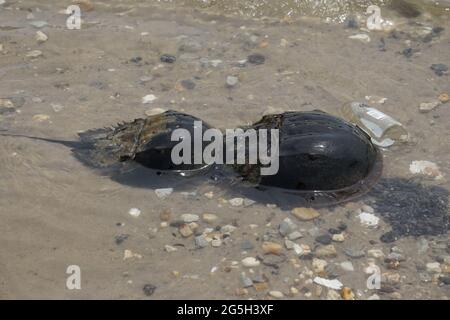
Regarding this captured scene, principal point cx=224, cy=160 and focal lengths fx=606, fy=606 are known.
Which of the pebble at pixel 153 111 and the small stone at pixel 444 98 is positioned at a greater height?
the small stone at pixel 444 98

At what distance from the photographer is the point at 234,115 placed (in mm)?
4727

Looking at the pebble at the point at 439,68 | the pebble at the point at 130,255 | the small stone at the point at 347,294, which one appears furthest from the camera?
the pebble at the point at 439,68

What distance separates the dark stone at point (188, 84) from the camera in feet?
16.8

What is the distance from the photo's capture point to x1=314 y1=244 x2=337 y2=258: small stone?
3.48m

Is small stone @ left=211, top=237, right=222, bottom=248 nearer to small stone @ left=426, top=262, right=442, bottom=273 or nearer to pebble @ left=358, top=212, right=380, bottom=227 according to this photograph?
pebble @ left=358, top=212, right=380, bottom=227

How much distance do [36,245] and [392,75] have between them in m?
3.34

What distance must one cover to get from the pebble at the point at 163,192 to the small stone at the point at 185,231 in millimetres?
309

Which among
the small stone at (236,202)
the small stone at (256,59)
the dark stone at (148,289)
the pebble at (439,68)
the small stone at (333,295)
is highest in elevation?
the pebble at (439,68)

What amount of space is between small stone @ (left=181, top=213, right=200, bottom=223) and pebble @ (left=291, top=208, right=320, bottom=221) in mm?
600

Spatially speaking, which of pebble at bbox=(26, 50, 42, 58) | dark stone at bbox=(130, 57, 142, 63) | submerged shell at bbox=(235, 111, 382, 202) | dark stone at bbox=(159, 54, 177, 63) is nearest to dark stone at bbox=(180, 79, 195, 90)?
dark stone at bbox=(159, 54, 177, 63)

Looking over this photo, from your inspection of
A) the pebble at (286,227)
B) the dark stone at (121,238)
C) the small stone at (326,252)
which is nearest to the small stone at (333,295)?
the small stone at (326,252)

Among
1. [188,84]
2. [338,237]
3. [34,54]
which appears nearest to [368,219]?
[338,237]

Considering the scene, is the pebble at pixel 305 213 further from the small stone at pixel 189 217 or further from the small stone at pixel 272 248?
the small stone at pixel 189 217
